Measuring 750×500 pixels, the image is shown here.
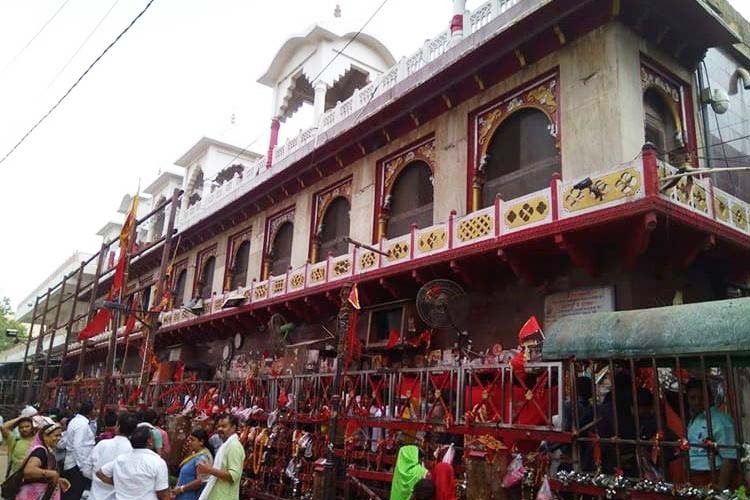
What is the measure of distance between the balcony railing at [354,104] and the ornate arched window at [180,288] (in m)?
2.59

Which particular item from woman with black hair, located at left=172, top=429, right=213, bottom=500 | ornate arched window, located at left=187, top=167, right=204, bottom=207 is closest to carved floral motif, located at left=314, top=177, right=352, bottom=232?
woman with black hair, located at left=172, top=429, right=213, bottom=500

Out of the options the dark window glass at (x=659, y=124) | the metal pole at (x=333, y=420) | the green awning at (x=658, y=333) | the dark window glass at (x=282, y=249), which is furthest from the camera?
the dark window glass at (x=282, y=249)

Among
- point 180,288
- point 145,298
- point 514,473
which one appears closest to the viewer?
point 514,473

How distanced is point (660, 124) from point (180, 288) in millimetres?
20708

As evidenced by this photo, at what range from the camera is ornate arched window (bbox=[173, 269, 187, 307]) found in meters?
25.8

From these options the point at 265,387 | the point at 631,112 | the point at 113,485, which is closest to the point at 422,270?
the point at 265,387

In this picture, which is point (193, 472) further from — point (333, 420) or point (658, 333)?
point (658, 333)

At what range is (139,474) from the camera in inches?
211

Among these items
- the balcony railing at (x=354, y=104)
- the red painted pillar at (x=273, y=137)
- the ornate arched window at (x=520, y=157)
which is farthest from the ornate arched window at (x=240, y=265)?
the ornate arched window at (x=520, y=157)

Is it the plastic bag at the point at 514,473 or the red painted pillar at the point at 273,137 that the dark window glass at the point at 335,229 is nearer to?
the red painted pillar at the point at 273,137

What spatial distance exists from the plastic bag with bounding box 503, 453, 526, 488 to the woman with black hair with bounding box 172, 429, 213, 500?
3.23m

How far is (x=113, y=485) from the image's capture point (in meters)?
5.57

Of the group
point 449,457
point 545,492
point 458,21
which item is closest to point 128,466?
point 449,457

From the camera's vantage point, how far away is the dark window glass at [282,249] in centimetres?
1953
